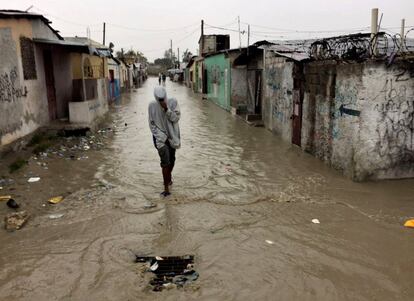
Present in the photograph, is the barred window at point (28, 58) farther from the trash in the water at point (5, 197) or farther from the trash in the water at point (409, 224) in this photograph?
the trash in the water at point (409, 224)

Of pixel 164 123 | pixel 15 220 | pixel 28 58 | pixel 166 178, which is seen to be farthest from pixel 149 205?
pixel 28 58

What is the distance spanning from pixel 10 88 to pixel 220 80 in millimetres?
14256

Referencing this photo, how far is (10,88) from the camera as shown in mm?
8391

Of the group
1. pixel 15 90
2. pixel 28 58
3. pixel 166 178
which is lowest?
pixel 166 178

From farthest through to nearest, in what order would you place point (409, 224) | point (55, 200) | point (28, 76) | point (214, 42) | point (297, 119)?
point (214, 42), point (297, 119), point (28, 76), point (55, 200), point (409, 224)

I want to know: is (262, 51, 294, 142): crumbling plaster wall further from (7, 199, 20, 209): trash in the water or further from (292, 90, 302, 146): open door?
(7, 199, 20, 209): trash in the water

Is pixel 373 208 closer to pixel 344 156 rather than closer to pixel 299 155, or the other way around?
pixel 344 156

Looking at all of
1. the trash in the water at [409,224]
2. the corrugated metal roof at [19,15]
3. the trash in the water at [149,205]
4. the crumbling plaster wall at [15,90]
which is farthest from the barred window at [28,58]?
the trash in the water at [409,224]

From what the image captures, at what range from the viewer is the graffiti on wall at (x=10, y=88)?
26.3 ft

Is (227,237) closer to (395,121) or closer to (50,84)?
(395,121)

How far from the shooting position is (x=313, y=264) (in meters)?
4.11

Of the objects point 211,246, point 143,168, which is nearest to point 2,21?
point 143,168

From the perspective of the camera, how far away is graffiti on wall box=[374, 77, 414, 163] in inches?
254

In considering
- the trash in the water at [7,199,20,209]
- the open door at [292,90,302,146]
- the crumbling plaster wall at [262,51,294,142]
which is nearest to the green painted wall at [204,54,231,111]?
the crumbling plaster wall at [262,51,294,142]
